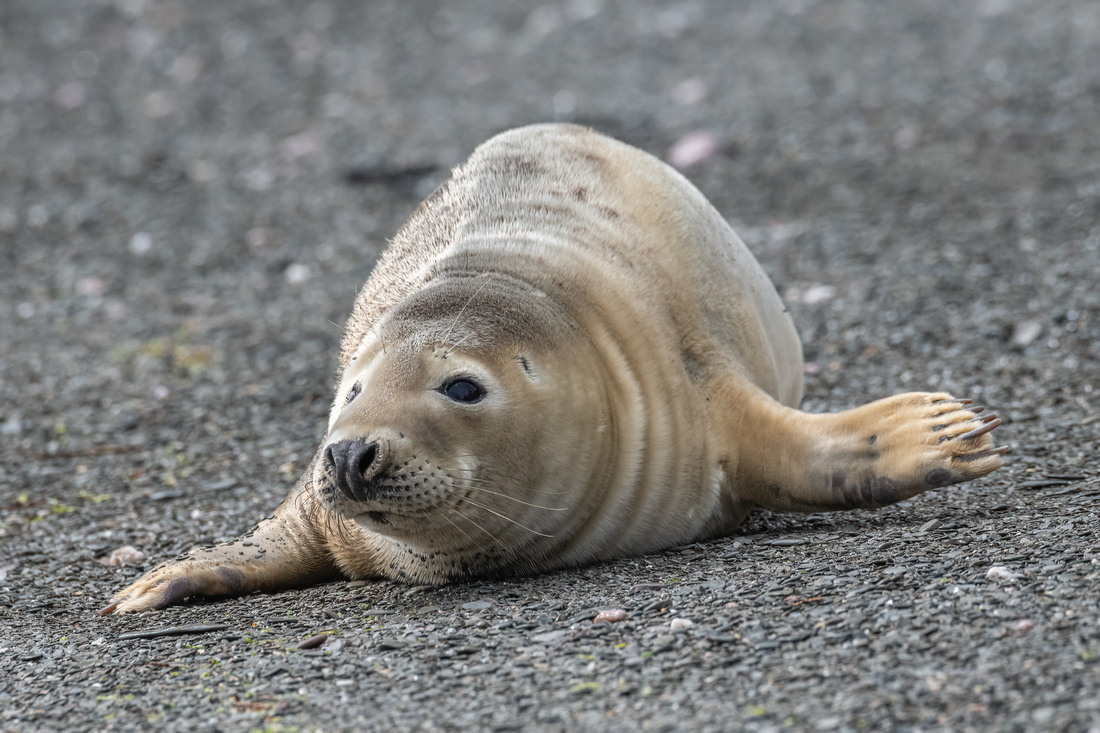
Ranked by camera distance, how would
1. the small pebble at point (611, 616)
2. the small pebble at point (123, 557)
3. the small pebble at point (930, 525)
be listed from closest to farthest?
the small pebble at point (611, 616) < the small pebble at point (930, 525) < the small pebble at point (123, 557)

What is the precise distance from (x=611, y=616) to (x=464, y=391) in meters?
0.78

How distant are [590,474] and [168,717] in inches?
55.4

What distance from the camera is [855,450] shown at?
3.94m

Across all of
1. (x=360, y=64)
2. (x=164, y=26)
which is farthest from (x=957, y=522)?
(x=164, y=26)

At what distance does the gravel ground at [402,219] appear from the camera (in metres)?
3.04

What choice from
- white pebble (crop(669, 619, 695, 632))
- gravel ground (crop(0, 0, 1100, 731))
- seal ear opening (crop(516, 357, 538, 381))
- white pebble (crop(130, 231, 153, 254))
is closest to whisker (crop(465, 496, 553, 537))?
gravel ground (crop(0, 0, 1100, 731))

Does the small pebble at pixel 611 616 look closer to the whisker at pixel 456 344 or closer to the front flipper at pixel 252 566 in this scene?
the whisker at pixel 456 344

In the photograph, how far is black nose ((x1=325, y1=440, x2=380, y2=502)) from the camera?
3449 mm

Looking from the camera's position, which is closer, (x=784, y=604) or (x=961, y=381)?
(x=784, y=604)

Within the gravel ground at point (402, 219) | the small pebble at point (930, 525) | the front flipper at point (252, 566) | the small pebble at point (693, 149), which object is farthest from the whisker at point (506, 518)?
the small pebble at point (693, 149)

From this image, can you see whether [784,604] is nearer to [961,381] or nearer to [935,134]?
[961,381]

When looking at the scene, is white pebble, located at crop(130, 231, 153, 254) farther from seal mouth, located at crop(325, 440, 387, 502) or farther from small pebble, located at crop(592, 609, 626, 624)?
small pebble, located at crop(592, 609, 626, 624)

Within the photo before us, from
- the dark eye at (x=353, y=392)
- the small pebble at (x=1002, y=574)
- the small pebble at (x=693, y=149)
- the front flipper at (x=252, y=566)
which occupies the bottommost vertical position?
the front flipper at (x=252, y=566)

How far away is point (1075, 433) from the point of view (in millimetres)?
5004
